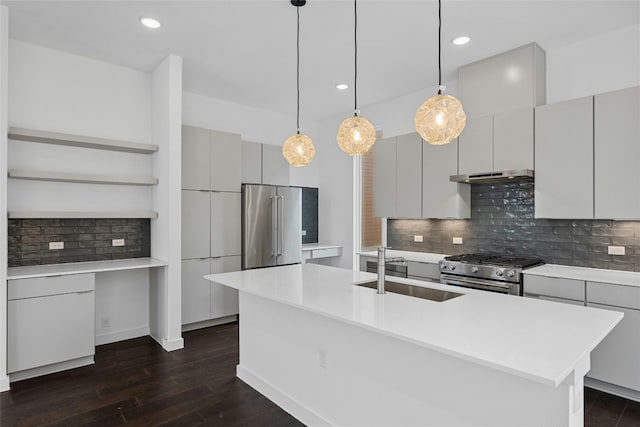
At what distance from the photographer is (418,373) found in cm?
195

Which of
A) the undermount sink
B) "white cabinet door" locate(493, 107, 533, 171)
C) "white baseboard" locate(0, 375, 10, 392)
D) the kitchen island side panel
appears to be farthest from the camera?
"white cabinet door" locate(493, 107, 533, 171)

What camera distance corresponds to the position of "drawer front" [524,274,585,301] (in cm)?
298

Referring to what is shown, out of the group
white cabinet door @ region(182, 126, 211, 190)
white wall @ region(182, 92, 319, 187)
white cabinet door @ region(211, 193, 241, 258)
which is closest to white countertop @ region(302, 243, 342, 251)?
white wall @ region(182, 92, 319, 187)

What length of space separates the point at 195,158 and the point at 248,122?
129 centimetres

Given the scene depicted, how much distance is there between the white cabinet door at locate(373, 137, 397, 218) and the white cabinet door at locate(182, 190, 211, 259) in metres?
2.15

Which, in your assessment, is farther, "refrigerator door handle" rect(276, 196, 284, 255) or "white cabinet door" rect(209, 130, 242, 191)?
"refrigerator door handle" rect(276, 196, 284, 255)

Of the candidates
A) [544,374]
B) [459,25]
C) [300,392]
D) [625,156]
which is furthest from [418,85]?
[544,374]

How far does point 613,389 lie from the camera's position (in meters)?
2.88

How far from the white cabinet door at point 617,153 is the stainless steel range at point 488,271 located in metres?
0.78

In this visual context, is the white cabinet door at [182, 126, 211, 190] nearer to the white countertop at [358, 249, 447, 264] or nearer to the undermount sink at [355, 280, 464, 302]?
the white countertop at [358, 249, 447, 264]

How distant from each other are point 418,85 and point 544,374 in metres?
3.98

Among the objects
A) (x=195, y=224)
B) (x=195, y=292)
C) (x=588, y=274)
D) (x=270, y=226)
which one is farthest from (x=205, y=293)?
(x=588, y=274)

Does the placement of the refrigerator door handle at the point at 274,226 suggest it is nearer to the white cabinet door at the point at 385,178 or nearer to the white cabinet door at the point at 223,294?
the white cabinet door at the point at 223,294

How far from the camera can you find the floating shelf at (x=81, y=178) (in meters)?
3.34
